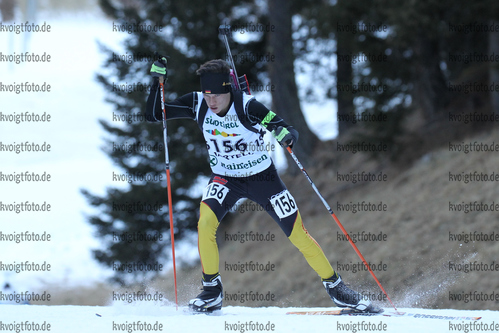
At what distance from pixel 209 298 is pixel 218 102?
191cm

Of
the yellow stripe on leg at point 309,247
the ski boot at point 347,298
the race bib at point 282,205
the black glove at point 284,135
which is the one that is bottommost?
the ski boot at point 347,298

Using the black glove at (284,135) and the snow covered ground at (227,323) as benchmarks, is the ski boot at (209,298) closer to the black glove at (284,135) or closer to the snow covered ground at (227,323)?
the snow covered ground at (227,323)

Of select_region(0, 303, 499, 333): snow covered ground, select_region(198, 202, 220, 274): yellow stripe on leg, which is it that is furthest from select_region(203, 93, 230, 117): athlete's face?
select_region(0, 303, 499, 333): snow covered ground

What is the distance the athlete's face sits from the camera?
496 cm

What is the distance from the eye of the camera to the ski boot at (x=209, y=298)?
518cm

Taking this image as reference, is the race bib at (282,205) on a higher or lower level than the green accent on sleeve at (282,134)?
lower

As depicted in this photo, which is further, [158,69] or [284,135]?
[158,69]

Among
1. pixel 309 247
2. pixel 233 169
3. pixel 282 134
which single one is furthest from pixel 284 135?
pixel 309 247

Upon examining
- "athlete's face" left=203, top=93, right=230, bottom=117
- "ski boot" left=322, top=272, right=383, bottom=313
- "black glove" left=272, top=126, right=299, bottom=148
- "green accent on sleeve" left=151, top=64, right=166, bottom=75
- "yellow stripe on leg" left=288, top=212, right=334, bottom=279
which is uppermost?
"green accent on sleeve" left=151, top=64, right=166, bottom=75

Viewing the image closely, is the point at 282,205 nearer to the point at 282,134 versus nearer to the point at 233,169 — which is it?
the point at 233,169

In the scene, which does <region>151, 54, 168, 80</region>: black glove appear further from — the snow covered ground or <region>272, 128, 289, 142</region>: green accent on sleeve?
the snow covered ground

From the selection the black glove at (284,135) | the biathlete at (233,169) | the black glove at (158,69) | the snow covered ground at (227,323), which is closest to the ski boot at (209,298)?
the biathlete at (233,169)

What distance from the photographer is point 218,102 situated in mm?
4965

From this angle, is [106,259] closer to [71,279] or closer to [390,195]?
[71,279]
